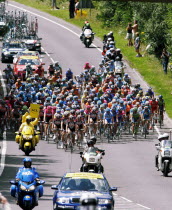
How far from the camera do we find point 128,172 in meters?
35.6

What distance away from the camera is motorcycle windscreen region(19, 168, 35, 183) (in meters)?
24.6

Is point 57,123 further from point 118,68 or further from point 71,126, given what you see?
point 118,68

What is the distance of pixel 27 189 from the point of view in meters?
24.4

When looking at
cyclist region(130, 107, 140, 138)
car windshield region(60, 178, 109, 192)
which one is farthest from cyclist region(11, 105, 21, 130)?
car windshield region(60, 178, 109, 192)

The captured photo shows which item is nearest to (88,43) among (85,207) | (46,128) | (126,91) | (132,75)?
(132,75)

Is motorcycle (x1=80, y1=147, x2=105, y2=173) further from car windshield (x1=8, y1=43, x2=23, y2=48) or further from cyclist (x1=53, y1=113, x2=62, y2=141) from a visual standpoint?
car windshield (x1=8, y1=43, x2=23, y2=48)

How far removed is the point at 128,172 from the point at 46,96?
10987 mm

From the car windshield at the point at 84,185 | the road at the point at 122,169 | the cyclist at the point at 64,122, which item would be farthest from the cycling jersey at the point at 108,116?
the car windshield at the point at 84,185

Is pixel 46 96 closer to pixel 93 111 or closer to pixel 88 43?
pixel 93 111

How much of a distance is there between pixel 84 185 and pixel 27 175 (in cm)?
143

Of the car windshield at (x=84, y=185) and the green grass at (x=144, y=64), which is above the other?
the car windshield at (x=84, y=185)

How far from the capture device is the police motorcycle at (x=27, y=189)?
952 inches

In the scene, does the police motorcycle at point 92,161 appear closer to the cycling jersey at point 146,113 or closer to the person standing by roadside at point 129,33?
the cycling jersey at point 146,113

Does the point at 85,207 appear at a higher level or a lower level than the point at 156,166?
higher
